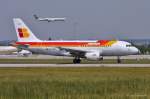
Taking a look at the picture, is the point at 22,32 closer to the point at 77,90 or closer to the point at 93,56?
the point at 93,56

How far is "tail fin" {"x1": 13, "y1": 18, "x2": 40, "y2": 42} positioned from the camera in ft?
271

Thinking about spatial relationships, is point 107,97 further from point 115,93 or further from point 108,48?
point 108,48

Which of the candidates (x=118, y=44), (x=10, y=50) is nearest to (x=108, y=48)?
(x=118, y=44)

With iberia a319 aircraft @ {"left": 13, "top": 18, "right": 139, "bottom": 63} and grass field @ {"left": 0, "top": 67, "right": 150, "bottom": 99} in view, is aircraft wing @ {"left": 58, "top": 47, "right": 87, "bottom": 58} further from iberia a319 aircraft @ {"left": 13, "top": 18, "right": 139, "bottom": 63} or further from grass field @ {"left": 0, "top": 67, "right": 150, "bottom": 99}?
grass field @ {"left": 0, "top": 67, "right": 150, "bottom": 99}

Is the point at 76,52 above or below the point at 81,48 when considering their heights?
below

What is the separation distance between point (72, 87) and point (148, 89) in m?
4.51

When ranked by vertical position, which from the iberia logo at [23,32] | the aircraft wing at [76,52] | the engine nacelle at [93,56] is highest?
the iberia logo at [23,32]

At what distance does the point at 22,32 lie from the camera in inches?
3295

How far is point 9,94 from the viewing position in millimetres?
26734

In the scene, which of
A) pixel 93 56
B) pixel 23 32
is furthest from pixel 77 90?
pixel 23 32

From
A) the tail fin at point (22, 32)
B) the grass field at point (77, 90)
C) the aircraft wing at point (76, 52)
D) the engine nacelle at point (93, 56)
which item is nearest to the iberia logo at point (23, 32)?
the tail fin at point (22, 32)

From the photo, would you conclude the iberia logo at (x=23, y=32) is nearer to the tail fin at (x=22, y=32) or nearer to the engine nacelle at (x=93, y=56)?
the tail fin at (x=22, y=32)

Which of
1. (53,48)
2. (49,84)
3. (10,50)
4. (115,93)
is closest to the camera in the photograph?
(115,93)

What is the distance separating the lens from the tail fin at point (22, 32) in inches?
3248
